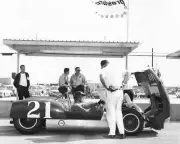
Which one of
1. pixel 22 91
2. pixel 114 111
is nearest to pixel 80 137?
pixel 114 111

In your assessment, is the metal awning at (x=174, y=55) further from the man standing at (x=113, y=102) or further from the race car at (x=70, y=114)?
the man standing at (x=113, y=102)

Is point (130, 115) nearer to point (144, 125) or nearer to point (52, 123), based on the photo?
point (144, 125)

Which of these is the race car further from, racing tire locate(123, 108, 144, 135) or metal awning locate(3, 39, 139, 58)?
metal awning locate(3, 39, 139, 58)

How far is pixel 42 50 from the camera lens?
13.4m

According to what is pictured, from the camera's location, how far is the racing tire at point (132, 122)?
7.68 meters

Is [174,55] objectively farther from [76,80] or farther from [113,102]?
[113,102]

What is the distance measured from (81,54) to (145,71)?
6700 mm

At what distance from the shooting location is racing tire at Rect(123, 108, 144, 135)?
7.68m

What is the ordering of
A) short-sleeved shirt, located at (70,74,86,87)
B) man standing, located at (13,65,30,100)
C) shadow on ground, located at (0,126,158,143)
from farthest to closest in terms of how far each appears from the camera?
1. short-sleeved shirt, located at (70,74,86,87)
2. man standing, located at (13,65,30,100)
3. shadow on ground, located at (0,126,158,143)

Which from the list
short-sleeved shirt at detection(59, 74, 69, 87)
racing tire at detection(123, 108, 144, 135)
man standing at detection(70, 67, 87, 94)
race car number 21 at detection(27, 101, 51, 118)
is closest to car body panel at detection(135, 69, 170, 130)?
racing tire at detection(123, 108, 144, 135)

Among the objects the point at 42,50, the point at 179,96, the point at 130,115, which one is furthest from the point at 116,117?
the point at 179,96

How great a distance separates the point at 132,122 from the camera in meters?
7.71

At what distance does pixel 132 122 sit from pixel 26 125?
2330mm

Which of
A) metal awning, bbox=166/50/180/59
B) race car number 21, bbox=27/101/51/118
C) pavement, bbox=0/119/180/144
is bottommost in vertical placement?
pavement, bbox=0/119/180/144
